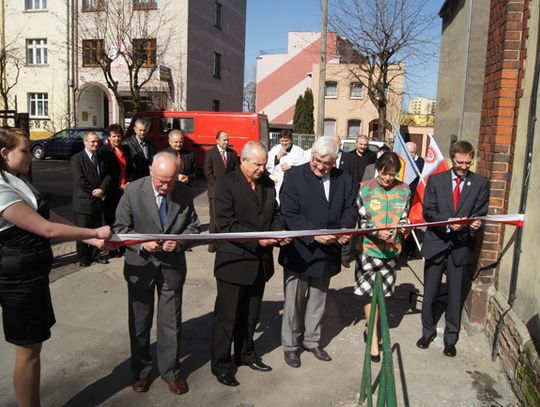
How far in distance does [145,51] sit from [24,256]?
24.4 metres

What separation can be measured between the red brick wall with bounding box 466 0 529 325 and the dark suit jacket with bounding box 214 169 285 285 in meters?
2.39

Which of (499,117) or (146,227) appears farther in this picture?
(499,117)

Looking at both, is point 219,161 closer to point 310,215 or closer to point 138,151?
point 138,151

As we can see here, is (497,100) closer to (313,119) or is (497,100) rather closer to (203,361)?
(203,361)

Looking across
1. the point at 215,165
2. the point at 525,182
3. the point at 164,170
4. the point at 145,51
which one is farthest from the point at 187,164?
the point at 145,51

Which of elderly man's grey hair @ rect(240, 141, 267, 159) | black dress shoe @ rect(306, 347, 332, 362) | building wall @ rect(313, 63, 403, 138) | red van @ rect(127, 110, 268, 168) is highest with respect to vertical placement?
building wall @ rect(313, 63, 403, 138)

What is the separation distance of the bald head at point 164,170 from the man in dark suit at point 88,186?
3.69 m

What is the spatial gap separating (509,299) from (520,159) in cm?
127

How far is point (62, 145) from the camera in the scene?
23172mm

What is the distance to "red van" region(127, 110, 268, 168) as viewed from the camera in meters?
18.7

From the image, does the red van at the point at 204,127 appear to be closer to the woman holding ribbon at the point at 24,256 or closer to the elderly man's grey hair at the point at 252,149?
the elderly man's grey hair at the point at 252,149

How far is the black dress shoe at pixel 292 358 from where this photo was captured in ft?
14.3

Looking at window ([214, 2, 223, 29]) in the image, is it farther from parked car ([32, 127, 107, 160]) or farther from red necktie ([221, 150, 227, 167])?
red necktie ([221, 150, 227, 167])

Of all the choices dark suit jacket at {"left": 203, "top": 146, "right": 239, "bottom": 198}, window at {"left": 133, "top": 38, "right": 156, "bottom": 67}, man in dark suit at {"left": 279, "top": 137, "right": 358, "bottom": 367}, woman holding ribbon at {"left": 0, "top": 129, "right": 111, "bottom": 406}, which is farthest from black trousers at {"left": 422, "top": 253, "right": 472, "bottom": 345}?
window at {"left": 133, "top": 38, "right": 156, "bottom": 67}
